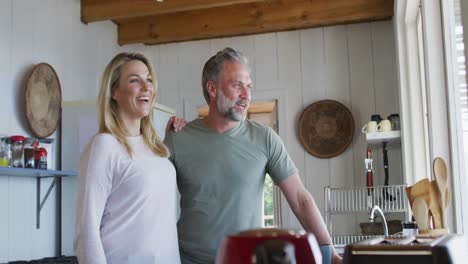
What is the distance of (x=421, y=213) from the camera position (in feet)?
5.02

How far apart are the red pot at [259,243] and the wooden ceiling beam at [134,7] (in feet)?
11.1

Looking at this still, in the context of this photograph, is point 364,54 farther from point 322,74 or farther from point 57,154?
point 57,154

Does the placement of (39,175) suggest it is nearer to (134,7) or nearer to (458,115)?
(134,7)

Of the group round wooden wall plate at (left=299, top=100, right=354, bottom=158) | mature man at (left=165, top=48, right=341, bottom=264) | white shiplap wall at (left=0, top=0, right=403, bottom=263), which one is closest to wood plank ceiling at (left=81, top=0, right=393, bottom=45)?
white shiplap wall at (left=0, top=0, right=403, bottom=263)

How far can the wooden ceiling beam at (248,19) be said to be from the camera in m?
4.19

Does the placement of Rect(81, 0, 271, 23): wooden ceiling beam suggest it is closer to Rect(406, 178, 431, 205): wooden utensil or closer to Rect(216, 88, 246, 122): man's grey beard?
Rect(216, 88, 246, 122): man's grey beard

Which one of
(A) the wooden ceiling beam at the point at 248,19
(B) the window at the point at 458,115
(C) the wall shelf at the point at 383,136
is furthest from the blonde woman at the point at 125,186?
(A) the wooden ceiling beam at the point at 248,19

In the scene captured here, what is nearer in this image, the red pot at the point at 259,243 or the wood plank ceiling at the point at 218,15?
the red pot at the point at 259,243

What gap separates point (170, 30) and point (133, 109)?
3078 millimetres

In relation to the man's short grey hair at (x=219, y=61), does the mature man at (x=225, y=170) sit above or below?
below

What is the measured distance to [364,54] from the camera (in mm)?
4438

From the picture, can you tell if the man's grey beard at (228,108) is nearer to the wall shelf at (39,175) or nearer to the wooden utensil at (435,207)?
the wooden utensil at (435,207)

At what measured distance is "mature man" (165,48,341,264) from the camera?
159cm

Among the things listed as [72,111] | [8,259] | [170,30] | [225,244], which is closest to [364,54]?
[170,30]
